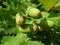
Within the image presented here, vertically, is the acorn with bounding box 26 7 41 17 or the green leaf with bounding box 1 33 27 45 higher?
the acorn with bounding box 26 7 41 17

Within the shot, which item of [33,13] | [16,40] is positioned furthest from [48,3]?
[16,40]

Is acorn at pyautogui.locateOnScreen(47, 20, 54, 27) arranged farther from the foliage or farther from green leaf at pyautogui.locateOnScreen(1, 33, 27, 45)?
green leaf at pyautogui.locateOnScreen(1, 33, 27, 45)

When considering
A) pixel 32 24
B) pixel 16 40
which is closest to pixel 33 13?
pixel 32 24

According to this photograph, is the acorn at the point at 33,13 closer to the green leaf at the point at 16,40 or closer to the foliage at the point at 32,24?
the foliage at the point at 32,24

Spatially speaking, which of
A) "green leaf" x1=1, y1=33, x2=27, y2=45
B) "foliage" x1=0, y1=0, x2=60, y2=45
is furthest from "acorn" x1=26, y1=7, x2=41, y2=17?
"green leaf" x1=1, y1=33, x2=27, y2=45

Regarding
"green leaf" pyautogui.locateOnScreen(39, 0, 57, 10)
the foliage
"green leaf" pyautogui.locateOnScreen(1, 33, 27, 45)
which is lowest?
"green leaf" pyautogui.locateOnScreen(1, 33, 27, 45)

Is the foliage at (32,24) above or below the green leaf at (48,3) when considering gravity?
below

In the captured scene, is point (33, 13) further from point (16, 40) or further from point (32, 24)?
point (16, 40)

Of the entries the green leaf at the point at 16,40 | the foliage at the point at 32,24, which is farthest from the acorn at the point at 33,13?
the green leaf at the point at 16,40

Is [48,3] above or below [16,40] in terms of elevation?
above

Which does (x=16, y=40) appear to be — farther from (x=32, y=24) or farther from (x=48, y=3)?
(x=48, y=3)

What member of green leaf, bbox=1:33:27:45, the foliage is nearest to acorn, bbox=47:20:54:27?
the foliage
